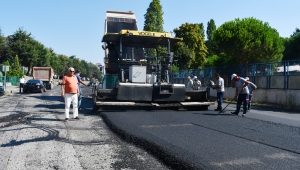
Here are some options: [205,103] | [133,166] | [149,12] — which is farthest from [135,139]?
[149,12]

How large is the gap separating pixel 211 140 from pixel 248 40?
92.6 feet

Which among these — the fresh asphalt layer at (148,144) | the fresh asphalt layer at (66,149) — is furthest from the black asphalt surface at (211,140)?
the fresh asphalt layer at (66,149)

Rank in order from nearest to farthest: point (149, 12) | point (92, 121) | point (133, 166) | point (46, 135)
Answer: point (133, 166) → point (46, 135) → point (92, 121) → point (149, 12)

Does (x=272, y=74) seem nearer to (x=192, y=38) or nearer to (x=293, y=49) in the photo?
(x=192, y=38)

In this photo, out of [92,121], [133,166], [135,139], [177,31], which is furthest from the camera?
[177,31]

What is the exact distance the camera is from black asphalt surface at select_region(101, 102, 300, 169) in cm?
493

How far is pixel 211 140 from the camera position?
6.45 metres

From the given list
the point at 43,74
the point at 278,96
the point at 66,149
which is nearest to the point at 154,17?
the point at 43,74

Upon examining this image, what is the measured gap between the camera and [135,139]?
21.5 ft

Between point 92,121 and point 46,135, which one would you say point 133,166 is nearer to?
point 46,135

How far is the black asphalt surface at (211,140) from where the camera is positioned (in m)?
4.93

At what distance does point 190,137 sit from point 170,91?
4276 mm

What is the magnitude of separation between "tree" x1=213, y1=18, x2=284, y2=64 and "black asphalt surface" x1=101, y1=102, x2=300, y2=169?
2477cm

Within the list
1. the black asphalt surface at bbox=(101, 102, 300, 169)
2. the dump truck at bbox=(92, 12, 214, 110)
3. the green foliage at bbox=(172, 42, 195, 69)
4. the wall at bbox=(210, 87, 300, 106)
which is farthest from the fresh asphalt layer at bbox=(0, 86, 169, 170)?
the green foliage at bbox=(172, 42, 195, 69)
